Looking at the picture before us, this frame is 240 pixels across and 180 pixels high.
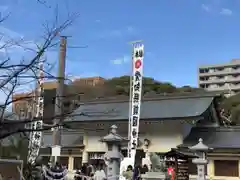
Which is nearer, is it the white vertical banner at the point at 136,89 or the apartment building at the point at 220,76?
the white vertical banner at the point at 136,89

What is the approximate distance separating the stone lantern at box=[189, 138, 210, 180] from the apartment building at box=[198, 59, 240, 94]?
7215cm

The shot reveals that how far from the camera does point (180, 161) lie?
20891 millimetres

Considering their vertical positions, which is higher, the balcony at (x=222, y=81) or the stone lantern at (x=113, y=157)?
the balcony at (x=222, y=81)

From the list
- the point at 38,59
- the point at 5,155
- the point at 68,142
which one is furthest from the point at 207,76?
the point at 38,59

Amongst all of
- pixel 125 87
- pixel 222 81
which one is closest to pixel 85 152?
pixel 125 87

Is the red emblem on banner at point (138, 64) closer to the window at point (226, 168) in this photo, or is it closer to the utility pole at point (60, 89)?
the utility pole at point (60, 89)

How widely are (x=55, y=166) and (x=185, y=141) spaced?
26.9 ft

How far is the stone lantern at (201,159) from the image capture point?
675 inches

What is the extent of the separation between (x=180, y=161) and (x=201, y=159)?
3359mm

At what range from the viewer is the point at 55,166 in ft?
57.5

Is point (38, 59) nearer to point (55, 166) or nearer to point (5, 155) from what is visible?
point (55, 166)

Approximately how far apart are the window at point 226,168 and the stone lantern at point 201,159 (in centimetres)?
259

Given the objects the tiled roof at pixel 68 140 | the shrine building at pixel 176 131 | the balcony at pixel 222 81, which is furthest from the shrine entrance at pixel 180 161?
the balcony at pixel 222 81

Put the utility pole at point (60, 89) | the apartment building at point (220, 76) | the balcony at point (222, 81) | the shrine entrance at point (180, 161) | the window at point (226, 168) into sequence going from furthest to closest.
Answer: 1. the balcony at point (222, 81)
2. the apartment building at point (220, 76)
3. the window at point (226, 168)
4. the shrine entrance at point (180, 161)
5. the utility pole at point (60, 89)
